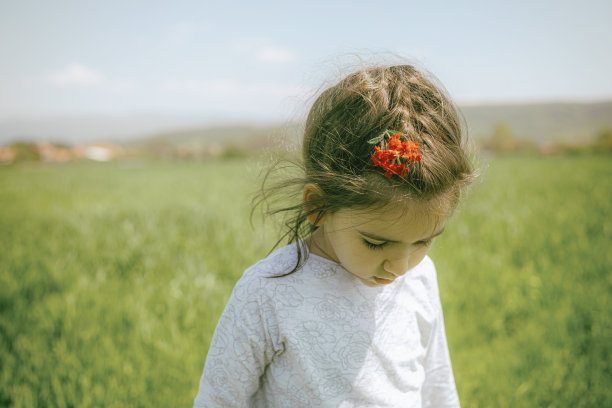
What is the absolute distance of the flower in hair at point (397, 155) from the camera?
90 centimetres

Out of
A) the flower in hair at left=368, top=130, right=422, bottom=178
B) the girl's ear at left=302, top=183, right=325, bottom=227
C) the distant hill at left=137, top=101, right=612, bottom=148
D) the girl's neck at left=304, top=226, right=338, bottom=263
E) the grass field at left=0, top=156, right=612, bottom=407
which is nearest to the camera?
the flower in hair at left=368, top=130, right=422, bottom=178

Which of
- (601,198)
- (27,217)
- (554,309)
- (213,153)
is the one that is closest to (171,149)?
(213,153)

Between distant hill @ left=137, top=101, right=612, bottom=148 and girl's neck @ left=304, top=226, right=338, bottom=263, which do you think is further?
distant hill @ left=137, top=101, right=612, bottom=148

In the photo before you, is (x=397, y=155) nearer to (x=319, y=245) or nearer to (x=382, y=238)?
(x=382, y=238)

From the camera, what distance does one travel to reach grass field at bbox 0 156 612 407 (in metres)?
2.04

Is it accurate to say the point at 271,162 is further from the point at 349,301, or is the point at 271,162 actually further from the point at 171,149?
the point at 171,149

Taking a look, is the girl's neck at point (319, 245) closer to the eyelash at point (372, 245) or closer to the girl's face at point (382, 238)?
the girl's face at point (382, 238)

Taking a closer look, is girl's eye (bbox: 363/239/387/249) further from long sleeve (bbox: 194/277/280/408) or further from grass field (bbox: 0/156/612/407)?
grass field (bbox: 0/156/612/407)

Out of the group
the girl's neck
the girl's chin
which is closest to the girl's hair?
the girl's neck

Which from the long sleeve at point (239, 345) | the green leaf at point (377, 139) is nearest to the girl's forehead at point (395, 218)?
the green leaf at point (377, 139)

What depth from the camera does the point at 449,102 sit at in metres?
1.09

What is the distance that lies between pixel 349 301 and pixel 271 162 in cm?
52

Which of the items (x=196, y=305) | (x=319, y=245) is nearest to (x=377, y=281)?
(x=319, y=245)

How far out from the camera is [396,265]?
0.99 meters
